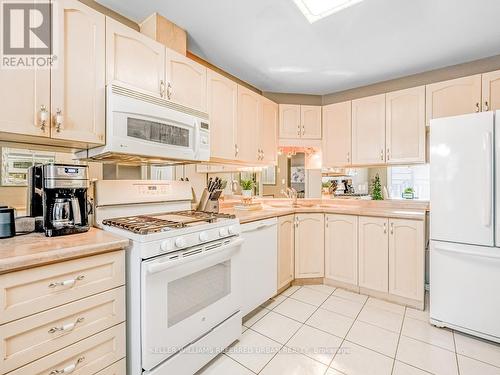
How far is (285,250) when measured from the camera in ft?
8.54

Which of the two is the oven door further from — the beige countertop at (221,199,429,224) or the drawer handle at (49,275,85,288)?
the beige countertop at (221,199,429,224)

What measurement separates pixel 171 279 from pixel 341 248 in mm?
2003

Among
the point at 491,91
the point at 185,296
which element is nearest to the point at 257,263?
the point at 185,296

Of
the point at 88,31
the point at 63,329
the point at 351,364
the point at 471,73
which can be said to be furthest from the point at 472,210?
the point at 88,31

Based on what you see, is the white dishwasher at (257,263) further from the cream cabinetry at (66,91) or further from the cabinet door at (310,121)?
the cabinet door at (310,121)

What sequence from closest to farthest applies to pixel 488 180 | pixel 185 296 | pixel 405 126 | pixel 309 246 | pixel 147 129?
pixel 185 296
pixel 147 129
pixel 488 180
pixel 405 126
pixel 309 246

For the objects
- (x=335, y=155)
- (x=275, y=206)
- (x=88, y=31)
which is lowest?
(x=275, y=206)

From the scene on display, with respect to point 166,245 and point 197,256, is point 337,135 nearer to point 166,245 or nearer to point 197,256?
point 197,256

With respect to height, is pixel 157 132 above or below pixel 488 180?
above

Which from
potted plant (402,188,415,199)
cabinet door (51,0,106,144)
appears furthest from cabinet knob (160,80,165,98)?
potted plant (402,188,415,199)

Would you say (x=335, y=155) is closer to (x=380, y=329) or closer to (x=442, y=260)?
(x=442, y=260)

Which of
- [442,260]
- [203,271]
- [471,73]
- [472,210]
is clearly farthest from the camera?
[471,73]

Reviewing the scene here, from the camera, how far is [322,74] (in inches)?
110

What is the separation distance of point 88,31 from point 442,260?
2.94 meters
